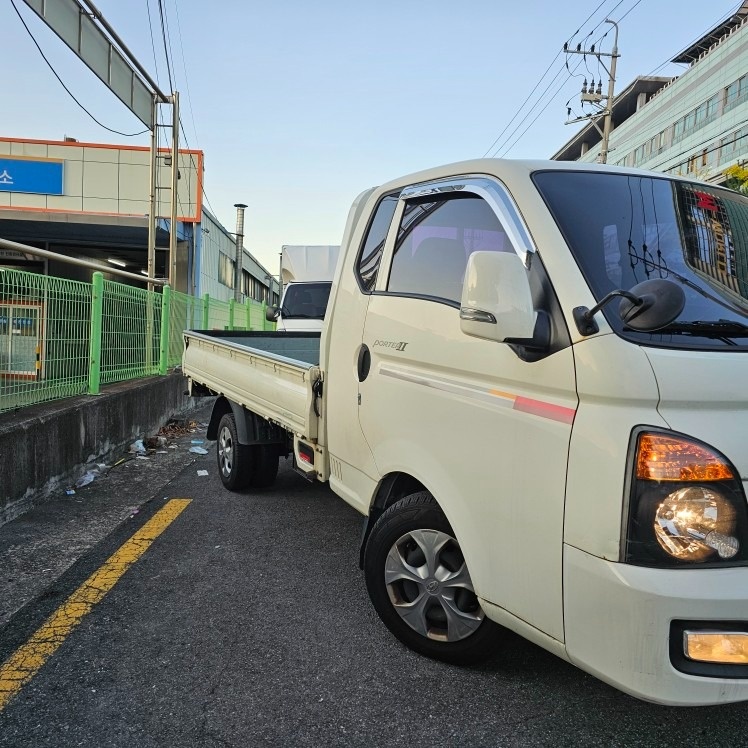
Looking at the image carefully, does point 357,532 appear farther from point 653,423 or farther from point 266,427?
point 653,423

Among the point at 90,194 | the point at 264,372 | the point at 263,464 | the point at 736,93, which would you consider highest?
the point at 736,93

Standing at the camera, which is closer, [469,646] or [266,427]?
[469,646]

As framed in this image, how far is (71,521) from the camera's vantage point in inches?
177

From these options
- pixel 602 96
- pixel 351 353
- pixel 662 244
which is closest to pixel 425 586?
pixel 351 353

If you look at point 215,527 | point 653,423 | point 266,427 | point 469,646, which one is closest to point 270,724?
point 469,646

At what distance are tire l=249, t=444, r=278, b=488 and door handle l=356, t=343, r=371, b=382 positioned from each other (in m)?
2.21

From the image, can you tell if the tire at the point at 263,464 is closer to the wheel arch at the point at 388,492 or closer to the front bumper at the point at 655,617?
the wheel arch at the point at 388,492

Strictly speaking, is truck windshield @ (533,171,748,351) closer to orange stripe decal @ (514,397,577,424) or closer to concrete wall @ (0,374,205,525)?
orange stripe decal @ (514,397,577,424)

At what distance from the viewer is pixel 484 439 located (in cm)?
224

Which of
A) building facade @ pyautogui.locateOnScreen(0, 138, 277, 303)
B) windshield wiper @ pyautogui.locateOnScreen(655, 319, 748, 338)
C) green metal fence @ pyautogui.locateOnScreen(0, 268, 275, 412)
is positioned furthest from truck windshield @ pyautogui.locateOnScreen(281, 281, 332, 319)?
windshield wiper @ pyautogui.locateOnScreen(655, 319, 748, 338)

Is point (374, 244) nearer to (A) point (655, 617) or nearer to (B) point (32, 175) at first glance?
(A) point (655, 617)

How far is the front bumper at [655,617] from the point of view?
1.71 m

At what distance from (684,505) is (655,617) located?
31cm

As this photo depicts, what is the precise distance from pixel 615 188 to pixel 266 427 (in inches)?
121
